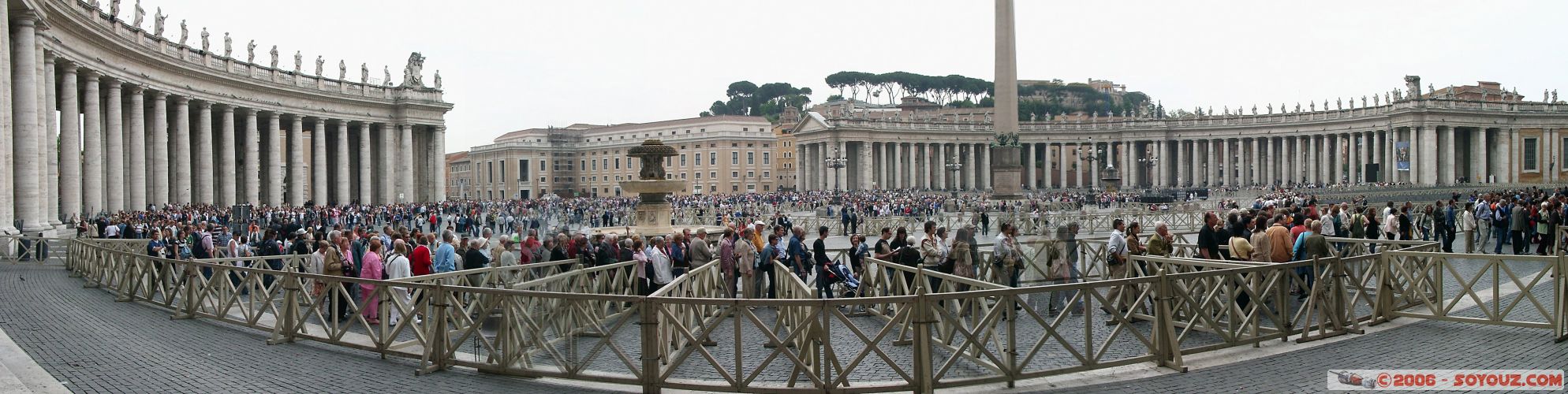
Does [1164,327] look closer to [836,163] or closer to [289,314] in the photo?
[289,314]

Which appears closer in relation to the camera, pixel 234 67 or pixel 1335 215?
pixel 1335 215

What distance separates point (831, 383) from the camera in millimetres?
7406

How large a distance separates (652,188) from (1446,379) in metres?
19.0

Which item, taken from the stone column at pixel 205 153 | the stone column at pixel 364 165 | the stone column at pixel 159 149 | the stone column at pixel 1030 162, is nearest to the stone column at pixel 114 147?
the stone column at pixel 159 149

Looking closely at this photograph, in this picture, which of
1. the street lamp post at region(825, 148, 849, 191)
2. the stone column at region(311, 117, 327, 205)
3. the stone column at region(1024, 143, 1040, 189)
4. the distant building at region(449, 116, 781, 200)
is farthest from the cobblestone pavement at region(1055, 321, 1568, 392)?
the distant building at region(449, 116, 781, 200)

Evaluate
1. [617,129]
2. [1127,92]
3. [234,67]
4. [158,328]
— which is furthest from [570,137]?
[158,328]

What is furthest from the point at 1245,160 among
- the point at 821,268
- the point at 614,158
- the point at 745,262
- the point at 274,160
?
the point at 745,262

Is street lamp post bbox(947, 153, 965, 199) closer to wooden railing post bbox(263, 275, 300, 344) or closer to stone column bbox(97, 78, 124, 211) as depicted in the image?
stone column bbox(97, 78, 124, 211)

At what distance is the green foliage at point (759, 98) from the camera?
13725 centimetres

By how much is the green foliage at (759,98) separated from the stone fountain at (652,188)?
11025 cm

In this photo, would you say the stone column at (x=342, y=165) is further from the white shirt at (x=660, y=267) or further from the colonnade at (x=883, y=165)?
the white shirt at (x=660, y=267)

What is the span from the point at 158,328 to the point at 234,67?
36418 mm

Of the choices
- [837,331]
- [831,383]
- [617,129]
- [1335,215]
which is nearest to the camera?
[831,383]

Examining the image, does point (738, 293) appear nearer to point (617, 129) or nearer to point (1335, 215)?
point (1335, 215)
